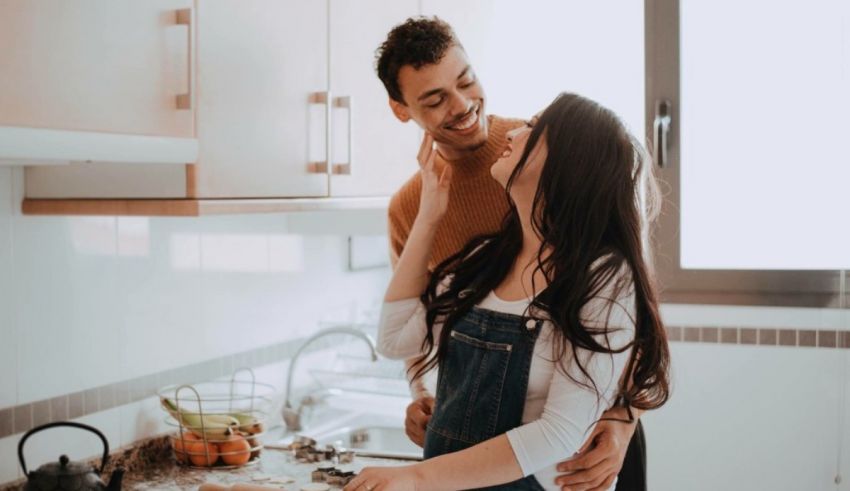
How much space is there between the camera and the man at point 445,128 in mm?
1758

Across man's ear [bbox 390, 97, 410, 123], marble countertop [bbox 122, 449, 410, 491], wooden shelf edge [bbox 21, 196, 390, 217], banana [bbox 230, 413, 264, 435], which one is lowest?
marble countertop [bbox 122, 449, 410, 491]

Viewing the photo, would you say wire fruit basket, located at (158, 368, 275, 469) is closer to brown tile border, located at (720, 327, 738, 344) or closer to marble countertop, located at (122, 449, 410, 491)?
marble countertop, located at (122, 449, 410, 491)

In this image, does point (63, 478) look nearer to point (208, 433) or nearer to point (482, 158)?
point (208, 433)

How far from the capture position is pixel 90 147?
1.33 metres

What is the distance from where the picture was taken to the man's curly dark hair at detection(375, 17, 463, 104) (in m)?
1.75

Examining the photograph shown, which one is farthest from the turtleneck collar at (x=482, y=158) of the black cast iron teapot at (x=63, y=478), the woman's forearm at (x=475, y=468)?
the black cast iron teapot at (x=63, y=478)

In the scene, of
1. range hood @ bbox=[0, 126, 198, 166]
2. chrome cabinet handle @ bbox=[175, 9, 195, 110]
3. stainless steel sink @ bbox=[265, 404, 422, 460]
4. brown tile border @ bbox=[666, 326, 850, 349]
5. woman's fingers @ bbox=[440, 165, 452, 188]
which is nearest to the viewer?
range hood @ bbox=[0, 126, 198, 166]

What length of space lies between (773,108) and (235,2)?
1.73m

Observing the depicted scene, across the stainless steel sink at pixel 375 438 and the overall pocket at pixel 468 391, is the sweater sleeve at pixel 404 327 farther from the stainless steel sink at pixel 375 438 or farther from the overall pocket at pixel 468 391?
the stainless steel sink at pixel 375 438

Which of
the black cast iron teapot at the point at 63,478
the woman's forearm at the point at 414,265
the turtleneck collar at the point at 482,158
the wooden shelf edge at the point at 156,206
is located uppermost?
the turtleneck collar at the point at 482,158

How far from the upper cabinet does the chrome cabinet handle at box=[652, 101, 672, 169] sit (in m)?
0.86

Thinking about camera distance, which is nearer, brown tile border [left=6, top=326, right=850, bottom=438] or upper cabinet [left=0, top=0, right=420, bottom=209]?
upper cabinet [left=0, top=0, right=420, bottom=209]

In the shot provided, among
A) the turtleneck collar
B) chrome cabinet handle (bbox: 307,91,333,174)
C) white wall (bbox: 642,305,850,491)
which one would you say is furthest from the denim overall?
white wall (bbox: 642,305,850,491)

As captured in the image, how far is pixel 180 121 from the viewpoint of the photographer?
5.18ft
